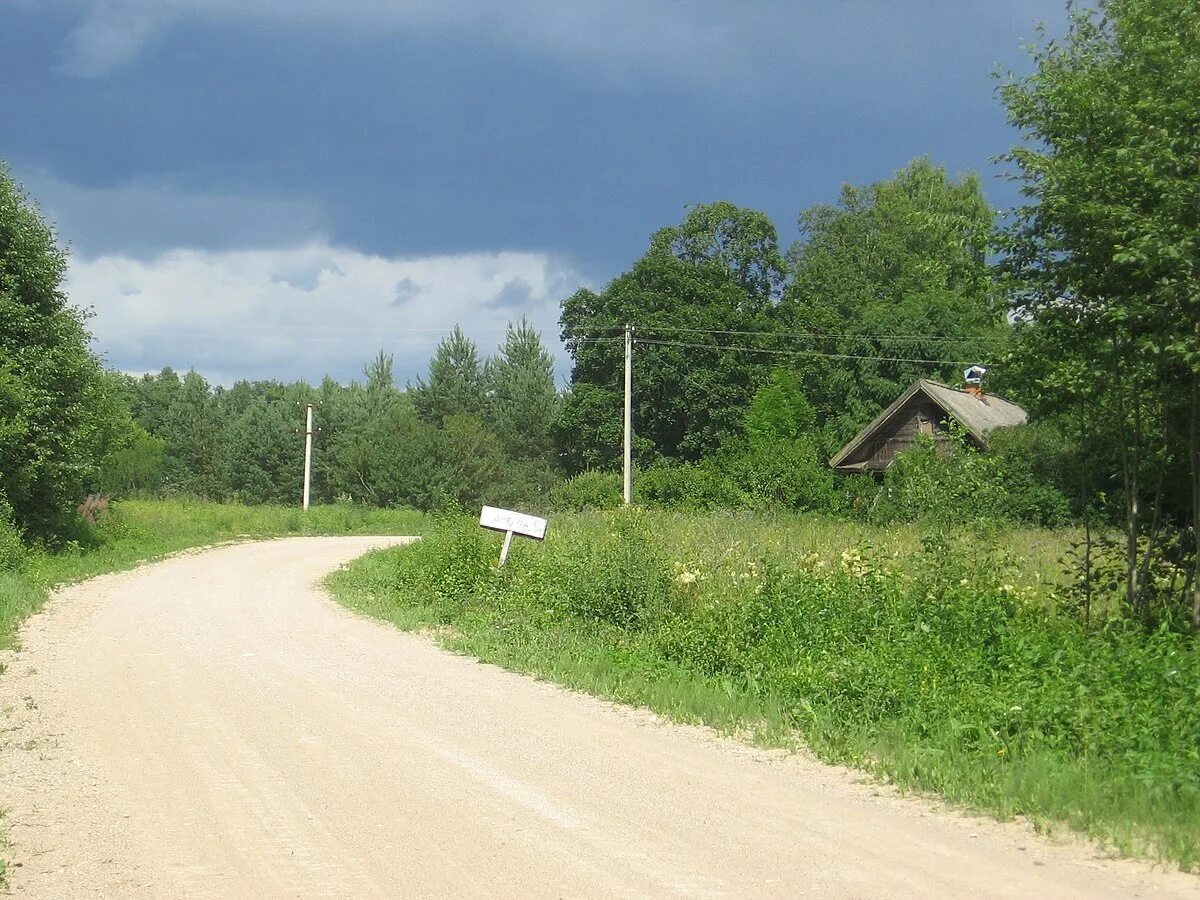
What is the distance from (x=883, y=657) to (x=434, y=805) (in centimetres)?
440

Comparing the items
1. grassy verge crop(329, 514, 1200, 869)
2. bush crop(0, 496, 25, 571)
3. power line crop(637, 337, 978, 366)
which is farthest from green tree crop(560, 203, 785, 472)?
grassy verge crop(329, 514, 1200, 869)

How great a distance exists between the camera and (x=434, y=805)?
671 centimetres

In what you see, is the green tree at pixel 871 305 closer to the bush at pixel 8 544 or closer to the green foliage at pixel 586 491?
the green foliage at pixel 586 491

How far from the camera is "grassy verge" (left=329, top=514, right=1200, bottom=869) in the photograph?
265 inches

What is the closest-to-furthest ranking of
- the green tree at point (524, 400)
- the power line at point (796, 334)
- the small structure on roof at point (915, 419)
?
the small structure on roof at point (915, 419), the power line at point (796, 334), the green tree at point (524, 400)

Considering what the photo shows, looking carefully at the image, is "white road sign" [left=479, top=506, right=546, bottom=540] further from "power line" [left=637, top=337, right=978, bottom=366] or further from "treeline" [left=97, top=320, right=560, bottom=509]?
"treeline" [left=97, top=320, right=560, bottom=509]

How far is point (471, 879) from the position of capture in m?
5.40

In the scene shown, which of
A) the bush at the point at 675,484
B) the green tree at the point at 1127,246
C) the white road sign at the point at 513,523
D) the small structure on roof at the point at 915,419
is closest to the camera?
the green tree at the point at 1127,246

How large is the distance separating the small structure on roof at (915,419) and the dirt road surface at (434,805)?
31616 mm

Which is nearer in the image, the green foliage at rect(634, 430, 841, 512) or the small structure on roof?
the green foliage at rect(634, 430, 841, 512)

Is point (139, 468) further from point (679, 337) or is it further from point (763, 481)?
point (763, 481)

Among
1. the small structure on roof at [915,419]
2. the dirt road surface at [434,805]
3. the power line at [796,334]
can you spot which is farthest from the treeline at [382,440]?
the dirt road surface at [434,805]

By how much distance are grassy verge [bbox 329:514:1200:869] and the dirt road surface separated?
431 millimetres

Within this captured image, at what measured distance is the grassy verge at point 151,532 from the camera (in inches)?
761
